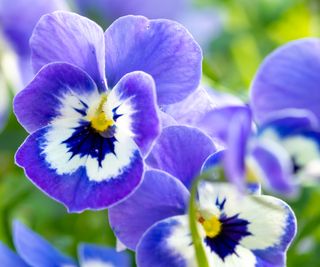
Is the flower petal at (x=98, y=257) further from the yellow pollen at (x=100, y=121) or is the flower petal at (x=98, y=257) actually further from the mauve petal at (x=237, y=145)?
the mauve petal at (x=237, y=145)

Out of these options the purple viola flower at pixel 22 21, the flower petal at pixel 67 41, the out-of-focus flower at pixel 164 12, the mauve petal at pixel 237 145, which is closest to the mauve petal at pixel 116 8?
the out-of-focus flower at pixel 164 12

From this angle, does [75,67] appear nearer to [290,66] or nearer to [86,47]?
[86,47]

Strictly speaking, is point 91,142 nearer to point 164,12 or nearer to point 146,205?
point 146,205

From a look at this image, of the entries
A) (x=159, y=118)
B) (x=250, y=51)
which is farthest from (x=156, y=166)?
(x=250, y=51)

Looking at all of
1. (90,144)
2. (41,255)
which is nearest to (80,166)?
(90,144)

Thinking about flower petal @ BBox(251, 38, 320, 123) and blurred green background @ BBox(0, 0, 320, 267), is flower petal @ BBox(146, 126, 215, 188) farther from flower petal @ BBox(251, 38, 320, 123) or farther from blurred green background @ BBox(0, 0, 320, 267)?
blurred green background @ BBox(0, 0, 320, 267)
